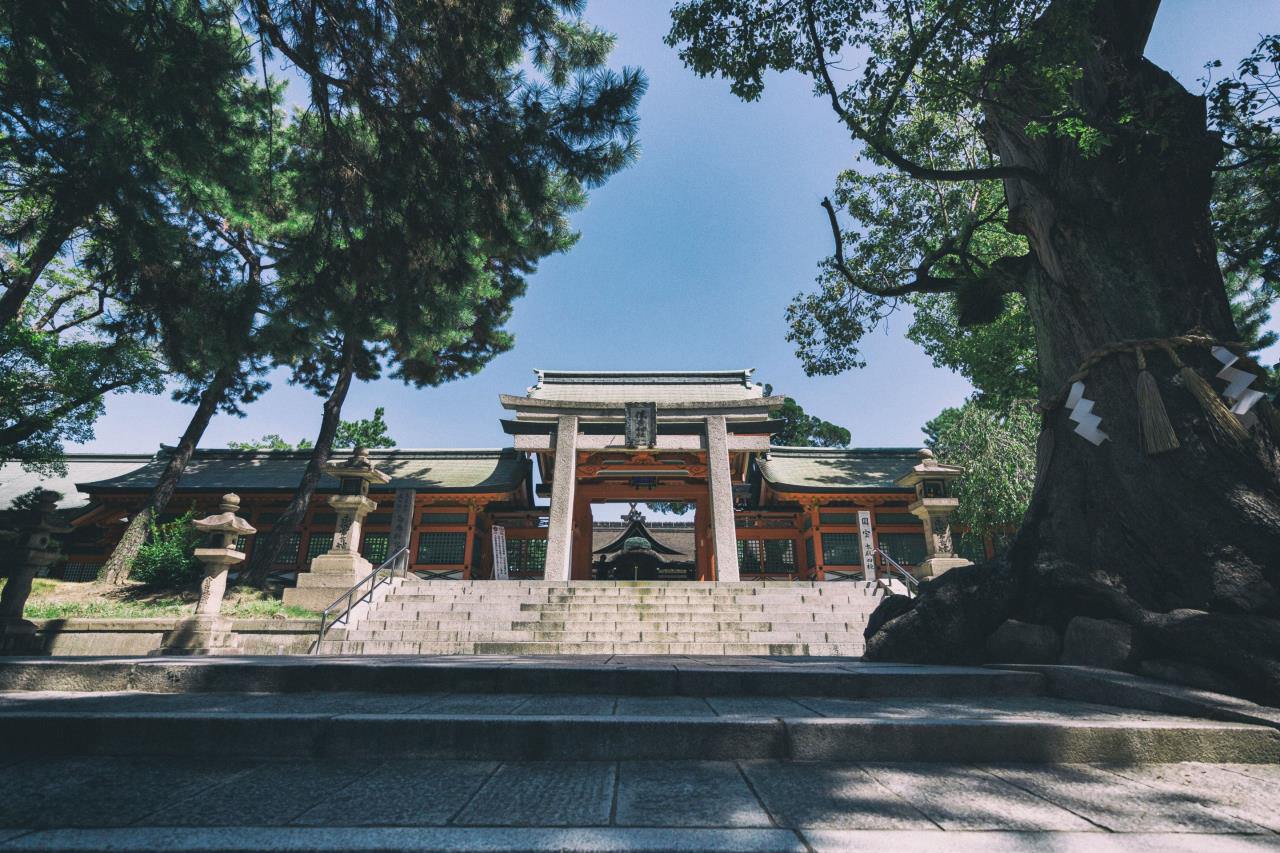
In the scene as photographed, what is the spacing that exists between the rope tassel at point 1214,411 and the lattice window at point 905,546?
44.0 feet

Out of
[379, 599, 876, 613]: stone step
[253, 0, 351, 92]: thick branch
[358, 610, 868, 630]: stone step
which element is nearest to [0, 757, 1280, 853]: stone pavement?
[253, 0, 351, 92]: thick branch

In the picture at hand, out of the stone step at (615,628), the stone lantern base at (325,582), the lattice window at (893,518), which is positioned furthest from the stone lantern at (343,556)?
the lattice window at (893,518)

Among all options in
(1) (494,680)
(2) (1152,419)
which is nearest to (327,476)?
(1) (494,680)

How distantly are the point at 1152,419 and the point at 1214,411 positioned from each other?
333 mm

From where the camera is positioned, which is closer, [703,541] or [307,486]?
[307,486]

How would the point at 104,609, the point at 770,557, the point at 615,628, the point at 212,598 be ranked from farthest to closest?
the point at 770,557 → the point at 104,609 → the point at 615,628 → the point at 212,598

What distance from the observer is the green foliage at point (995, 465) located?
14461 mm

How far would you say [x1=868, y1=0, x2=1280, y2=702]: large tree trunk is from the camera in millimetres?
3650

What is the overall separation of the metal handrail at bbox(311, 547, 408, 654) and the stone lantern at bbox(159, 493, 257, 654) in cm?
134

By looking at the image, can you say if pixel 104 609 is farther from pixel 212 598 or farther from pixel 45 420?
pixel 45 420

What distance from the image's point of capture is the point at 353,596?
399 inches

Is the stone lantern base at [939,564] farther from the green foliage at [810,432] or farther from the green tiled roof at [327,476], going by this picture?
the green foliage at [810,432]

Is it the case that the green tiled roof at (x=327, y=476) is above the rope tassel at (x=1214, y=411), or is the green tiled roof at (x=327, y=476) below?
above

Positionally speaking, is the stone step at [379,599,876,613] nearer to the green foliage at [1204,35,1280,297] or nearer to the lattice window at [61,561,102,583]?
the green foliage at [1204,35,1280,297]
